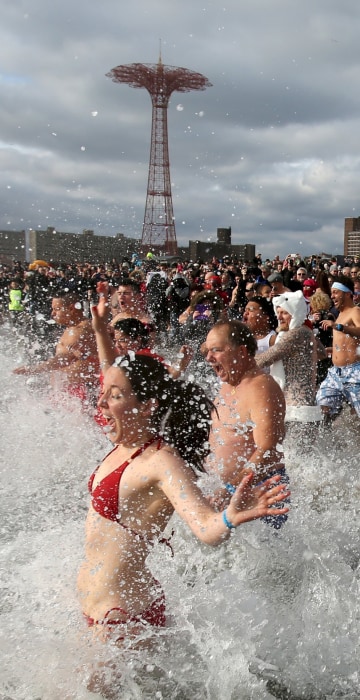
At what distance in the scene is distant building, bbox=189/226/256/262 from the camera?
17.6 metres

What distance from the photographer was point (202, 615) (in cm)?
291

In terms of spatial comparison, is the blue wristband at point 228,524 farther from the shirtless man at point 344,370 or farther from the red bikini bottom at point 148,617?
the shirtless man at point 344,370

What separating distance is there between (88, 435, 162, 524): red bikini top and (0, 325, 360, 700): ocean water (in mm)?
295

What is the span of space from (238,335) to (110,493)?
4.56 feet

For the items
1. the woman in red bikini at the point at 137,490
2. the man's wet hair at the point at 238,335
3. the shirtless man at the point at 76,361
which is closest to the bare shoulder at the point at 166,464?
the woman in red bikini at the point at 137,490

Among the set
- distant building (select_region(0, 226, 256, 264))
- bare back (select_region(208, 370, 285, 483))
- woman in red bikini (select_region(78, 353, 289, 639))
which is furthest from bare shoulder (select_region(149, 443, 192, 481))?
distant building (select_region(0, 226, 256, 264))

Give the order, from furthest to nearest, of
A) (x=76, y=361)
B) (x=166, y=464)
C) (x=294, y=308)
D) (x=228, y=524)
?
(x=76, y=361), (x=294, y=308), (x=166, y=464), (x=228, y=524)

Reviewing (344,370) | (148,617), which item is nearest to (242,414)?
(148,617)

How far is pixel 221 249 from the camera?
821 inches

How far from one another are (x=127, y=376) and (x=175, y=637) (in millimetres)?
1071

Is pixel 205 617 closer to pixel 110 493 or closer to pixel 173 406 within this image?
pixel 110 493

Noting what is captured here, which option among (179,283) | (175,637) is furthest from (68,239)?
(175,637)

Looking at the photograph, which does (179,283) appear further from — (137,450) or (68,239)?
(68,239)

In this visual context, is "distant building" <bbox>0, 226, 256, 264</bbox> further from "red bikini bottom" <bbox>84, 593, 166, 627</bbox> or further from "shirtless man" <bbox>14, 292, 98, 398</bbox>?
"red bikini bottom" <bbox>84, 593, 166, 627</bbox>
